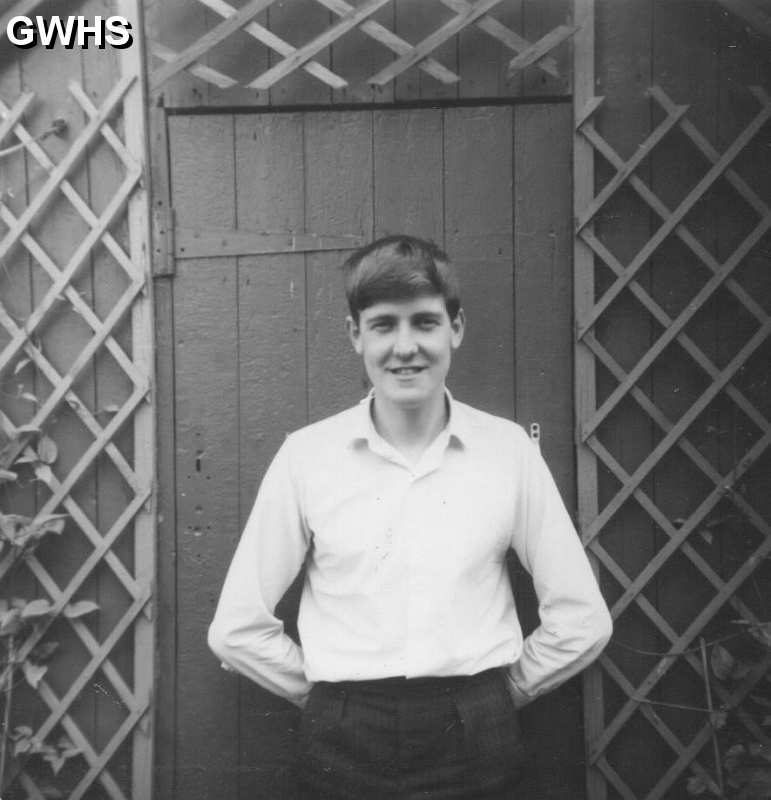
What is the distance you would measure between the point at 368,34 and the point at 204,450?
Answer: 134 centimetres

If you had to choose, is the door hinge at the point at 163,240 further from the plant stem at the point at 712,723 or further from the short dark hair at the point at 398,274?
the plant stem at the point at 712,723

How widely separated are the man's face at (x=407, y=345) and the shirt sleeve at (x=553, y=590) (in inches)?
14.1

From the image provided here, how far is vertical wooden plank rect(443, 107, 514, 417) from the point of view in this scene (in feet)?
7.73

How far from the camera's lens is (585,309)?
Answer: 7.67 ft

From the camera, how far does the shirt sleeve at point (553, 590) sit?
194 cm

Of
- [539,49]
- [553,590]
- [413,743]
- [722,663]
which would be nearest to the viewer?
[413,743]

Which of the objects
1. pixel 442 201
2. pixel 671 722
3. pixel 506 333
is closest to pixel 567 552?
pixel 506 333

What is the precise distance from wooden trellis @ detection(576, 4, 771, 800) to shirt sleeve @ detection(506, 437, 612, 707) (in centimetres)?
40

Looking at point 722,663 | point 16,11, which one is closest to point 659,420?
point 722,663

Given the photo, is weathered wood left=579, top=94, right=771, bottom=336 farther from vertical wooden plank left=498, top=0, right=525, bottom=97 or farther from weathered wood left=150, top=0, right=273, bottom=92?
weathered wood left=150, top=0, right=273, bottom=92

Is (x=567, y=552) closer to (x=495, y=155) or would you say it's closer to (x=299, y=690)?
(x=299, y=690)

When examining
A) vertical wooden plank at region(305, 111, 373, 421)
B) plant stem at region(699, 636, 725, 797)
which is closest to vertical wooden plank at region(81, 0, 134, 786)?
vertical wooden plank at region(305, 111, 373, 421)

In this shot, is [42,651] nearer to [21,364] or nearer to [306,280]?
[21,364]

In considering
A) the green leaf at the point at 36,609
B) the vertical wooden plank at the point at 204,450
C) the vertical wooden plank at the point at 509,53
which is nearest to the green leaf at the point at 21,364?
the vertical wooden plank at the point at 204,450
